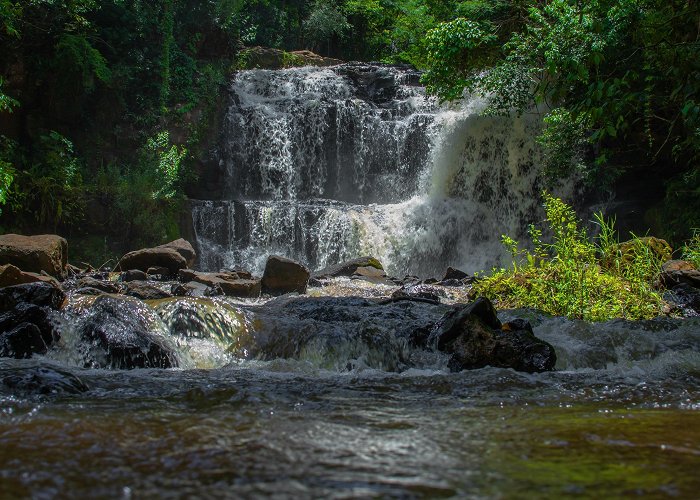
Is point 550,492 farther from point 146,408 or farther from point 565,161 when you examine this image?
point 565,161

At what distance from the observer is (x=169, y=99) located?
18.4m

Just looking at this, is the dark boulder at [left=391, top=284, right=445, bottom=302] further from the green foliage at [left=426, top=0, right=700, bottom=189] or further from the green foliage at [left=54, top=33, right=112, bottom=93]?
the green foliage at [left=54, top=33, right=112, bottom=93]

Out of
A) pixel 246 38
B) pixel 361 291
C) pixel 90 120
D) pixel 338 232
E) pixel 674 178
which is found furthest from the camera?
pixel 246 38

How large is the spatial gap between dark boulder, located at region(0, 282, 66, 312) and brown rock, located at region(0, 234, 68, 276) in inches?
155

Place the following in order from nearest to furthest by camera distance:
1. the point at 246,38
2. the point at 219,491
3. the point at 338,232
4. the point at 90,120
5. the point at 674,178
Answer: the point at 219,491 → the point at 674,178 → the point at 338,232 → the point at 90,120 → the point at 246,38

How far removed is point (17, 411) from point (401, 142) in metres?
15.1

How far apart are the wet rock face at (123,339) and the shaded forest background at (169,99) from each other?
5872mm

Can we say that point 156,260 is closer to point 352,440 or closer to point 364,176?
point 364,176

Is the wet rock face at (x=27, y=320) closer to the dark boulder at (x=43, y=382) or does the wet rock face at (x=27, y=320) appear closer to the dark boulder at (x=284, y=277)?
the dark boulder at (x=43, y=382)

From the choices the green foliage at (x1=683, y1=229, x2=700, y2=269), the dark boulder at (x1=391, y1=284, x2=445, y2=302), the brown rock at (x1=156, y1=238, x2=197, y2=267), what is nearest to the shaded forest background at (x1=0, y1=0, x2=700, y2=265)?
the green foliage at (x1=683, y1=229, x2=700, y2=269)

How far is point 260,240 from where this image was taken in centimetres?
1566

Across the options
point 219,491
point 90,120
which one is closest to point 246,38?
point 90,120

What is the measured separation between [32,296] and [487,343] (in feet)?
15.1

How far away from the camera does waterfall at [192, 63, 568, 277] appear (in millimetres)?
15516
